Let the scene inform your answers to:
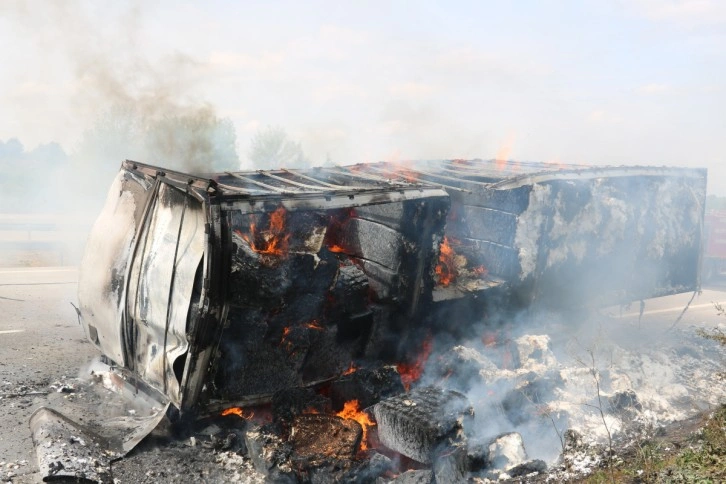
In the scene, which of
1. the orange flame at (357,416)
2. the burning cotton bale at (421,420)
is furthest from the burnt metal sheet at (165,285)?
the burning cotton bale at (421,420)

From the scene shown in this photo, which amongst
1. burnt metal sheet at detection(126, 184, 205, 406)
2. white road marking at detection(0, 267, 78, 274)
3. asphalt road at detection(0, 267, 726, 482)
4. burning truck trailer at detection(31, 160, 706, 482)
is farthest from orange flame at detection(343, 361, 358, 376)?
white road marking at detection(0, 267, 78, 274)

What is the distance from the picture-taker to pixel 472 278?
6926 millimetres

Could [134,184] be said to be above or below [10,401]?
above

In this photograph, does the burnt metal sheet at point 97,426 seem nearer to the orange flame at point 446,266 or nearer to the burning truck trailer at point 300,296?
the burning truck trailer at point 300,296

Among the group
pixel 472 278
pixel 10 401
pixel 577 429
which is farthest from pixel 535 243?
pixel 10 401

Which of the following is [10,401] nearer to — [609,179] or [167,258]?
[167,258]

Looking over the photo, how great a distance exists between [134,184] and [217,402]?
7.57 ft

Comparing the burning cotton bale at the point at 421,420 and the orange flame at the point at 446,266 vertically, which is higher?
the orange flame at the point at 446,266

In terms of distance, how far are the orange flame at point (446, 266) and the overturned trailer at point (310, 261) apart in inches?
0.8

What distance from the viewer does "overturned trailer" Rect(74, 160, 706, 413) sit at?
4691 millimetres

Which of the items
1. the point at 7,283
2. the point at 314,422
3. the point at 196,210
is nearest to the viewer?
the point at 196,210

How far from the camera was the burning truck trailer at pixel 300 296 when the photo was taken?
4.65 m

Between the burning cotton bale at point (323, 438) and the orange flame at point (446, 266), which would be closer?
the burning cotton bale at point (323, 438)

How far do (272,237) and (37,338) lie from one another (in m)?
4.61
